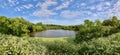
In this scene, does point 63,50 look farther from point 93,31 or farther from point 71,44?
point 93,31

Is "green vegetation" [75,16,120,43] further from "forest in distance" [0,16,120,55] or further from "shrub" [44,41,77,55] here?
"shrub" [44,41,77,55]

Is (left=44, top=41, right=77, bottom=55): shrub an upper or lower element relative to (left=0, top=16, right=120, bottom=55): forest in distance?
lower

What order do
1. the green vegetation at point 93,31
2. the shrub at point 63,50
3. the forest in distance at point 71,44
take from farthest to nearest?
the green vegetation at point 93,31
the shrub at point 63,50
the forest in distance at point 71,44

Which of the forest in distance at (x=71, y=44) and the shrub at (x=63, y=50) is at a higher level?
the forest in distance at (x=71, y=44)

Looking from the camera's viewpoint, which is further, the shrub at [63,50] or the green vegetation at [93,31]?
the green vegetation at [93,31]

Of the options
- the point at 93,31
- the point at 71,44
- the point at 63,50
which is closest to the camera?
the point at 63,50

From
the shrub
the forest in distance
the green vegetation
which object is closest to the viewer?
the forest in distance

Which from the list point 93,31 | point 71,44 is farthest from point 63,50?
point 93,31

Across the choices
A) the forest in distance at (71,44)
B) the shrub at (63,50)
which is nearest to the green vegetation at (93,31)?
the forest in distance at (71,44)

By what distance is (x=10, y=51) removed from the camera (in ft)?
20.5

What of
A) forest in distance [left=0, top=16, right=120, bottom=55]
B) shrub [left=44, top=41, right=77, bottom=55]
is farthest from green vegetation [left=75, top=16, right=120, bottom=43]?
shrub [left=44, top=41, right=77, bottom=55]

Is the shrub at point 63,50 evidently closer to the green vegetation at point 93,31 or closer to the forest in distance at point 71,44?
the forest in distance at point 71,44

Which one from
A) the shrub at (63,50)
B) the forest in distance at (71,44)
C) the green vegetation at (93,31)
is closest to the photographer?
the forest in distance at (71,44)

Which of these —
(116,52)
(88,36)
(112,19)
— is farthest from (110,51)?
(112,19)
